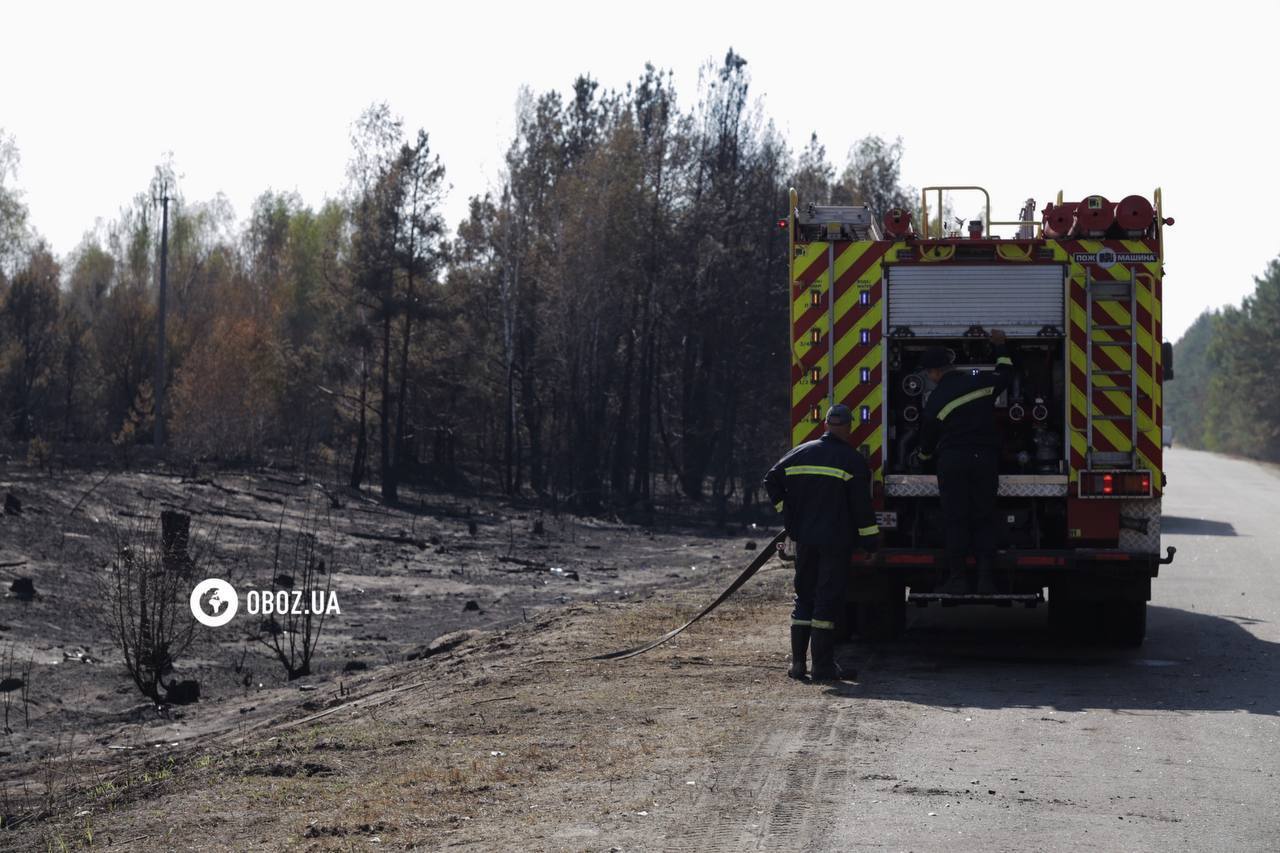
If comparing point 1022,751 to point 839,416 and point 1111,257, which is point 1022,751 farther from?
point 1111,257

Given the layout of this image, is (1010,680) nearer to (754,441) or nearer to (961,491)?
(961,491)

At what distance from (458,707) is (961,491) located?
13.1 feet

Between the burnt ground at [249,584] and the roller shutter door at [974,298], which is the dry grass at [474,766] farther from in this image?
the roller shutter door at [974,298]

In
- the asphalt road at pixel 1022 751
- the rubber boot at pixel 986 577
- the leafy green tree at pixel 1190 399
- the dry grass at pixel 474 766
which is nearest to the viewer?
the asphalt road at pixel 1022 751

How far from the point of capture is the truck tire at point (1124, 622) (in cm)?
1187

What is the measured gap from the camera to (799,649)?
413 inches

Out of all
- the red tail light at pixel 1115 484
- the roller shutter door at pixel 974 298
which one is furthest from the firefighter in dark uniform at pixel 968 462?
the red tail light at pixel 1115 484

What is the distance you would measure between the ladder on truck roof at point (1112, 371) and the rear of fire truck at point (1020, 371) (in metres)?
0.01

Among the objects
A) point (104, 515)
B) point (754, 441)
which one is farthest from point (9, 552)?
point (754, 441)

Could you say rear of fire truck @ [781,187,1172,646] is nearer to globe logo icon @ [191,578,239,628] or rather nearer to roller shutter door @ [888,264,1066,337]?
roller shutter door @ [888,264,1066,337]

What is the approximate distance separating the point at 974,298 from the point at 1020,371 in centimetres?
84

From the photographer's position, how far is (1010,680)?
34.4 ft

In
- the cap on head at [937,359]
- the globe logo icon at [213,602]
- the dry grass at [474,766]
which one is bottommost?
the globe logo icon at [213,602]

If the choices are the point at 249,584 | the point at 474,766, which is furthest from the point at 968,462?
the point at 249,584
